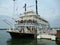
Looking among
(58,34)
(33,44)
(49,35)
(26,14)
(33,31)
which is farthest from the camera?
(26,14)

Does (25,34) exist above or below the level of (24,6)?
below

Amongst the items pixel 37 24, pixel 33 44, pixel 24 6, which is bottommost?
pixel 33 44

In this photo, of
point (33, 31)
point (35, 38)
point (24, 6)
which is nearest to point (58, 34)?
point (35, 38)

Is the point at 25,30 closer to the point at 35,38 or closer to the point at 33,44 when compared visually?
the point at 35,38

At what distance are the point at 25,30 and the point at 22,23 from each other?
242cm

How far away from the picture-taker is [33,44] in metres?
37.5

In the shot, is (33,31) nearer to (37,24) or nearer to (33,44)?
(37,24)

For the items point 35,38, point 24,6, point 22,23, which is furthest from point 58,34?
point 24,6

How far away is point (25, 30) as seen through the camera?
5231 centimetres

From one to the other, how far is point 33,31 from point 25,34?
4371 mm

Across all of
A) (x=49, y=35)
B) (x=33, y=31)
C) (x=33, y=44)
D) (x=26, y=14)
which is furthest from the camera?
(x=26, y=14)

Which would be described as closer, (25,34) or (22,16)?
(25,34)

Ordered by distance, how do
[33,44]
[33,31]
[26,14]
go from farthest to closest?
[26,14] → [33,31] → [33,44]

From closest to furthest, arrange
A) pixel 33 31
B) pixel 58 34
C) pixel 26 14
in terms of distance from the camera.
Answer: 1. pixel 58 34
2. pixel 33 31
3. pixel 26 14
